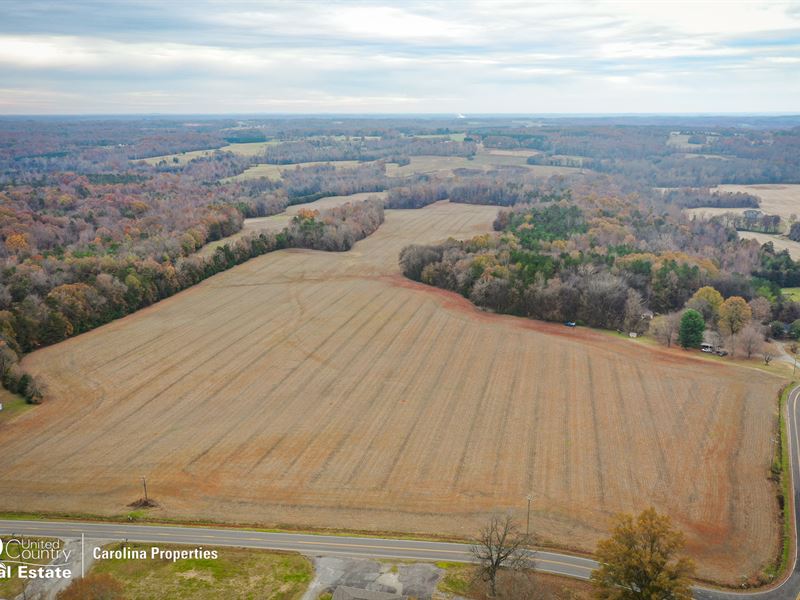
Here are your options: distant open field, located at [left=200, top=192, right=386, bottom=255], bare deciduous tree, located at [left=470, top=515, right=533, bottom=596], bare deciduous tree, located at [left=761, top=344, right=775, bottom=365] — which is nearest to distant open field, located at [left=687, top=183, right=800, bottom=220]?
bare deciduous tree, located at [left=761, top=344, right=775, bottom=365]

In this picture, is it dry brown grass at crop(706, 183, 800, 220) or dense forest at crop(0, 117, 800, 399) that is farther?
dry brown grass at crop(706, 183, 800, 220)

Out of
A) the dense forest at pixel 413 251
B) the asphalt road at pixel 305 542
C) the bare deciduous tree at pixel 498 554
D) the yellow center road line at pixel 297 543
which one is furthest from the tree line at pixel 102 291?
the bare deciduous tree at pixel 498 554

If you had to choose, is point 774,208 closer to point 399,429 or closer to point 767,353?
point 767,353

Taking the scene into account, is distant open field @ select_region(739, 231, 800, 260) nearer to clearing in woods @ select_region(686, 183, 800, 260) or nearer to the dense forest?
clearing in woods @ select_region(686, 183, 800, 260)

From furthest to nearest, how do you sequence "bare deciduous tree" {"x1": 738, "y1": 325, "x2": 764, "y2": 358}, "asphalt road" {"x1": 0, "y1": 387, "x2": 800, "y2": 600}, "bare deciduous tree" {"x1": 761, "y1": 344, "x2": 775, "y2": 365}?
"bare deciduous tree" {"x1": 738, "y1": 325, "x2": 764, "y2": 358}, "bare deciduous tree" {"x1": 761, "y1": 344, "x2": 775, "y2": 365}, "asphalt road" {"x1": 0, "y1": 387, "x2": 800, "y2": 600}

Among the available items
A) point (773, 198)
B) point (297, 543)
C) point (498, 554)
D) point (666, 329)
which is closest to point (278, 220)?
point (666, 329)

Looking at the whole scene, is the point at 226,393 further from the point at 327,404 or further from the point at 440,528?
the point at 440,528
